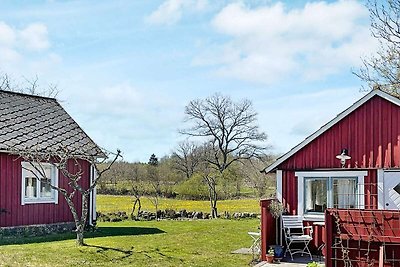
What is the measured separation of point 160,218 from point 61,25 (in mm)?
11091

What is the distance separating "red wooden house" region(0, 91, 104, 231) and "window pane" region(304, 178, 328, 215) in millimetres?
7954

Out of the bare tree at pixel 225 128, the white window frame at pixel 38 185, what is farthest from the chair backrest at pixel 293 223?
the bare tree at pixel 225 128

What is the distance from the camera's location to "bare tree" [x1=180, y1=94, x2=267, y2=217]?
46812mm

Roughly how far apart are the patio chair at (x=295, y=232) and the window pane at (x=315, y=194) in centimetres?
40

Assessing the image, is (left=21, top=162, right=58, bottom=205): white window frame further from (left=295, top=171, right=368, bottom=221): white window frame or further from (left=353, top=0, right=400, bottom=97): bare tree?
(left=353, top=0, right=400, bottom=97): bare tree

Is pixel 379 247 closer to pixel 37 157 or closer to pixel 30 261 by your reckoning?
pixel 30 261

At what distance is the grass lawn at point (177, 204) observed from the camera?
2720 centimetres

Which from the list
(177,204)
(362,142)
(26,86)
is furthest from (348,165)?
(26,86)

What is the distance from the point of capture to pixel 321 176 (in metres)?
13.3

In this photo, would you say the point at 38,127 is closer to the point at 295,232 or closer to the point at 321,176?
the point at 295,232

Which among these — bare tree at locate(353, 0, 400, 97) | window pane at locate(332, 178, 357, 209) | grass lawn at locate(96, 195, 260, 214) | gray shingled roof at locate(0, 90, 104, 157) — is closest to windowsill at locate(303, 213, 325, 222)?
window pane at locate(332, 178, 357, 209)

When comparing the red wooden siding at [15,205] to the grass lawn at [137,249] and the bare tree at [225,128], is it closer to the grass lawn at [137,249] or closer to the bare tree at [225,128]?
the grass lawn at [137,249]

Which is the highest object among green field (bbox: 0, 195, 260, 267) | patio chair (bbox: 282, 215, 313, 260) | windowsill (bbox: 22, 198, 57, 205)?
windowsill (bbox: 22, 198, 57, 205)

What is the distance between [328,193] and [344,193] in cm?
37
